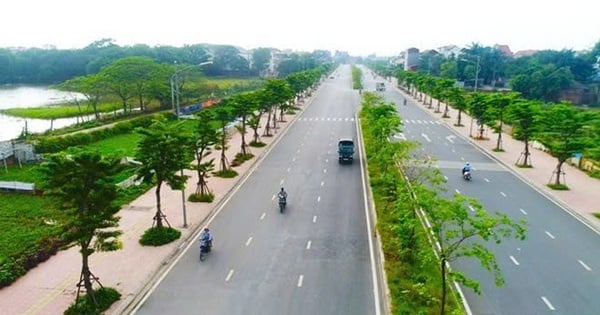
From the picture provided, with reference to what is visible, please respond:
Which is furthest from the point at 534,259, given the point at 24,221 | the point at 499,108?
the point at 499,108

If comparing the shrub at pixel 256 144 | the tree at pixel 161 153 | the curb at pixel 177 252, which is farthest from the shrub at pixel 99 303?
the shrub at pixel 256 144

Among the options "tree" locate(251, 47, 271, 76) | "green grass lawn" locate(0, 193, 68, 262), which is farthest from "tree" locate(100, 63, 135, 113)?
"tree" locate(251, 47, 271, 76)

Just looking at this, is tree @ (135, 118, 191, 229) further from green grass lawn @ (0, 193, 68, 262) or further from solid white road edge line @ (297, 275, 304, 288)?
solid white road edge line @ (297, 275, 304, 288)

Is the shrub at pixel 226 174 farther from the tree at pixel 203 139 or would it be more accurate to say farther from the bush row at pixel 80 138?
the bush row at pixel 80 138

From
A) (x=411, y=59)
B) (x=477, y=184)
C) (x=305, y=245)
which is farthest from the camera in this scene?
(x=411, y=59)

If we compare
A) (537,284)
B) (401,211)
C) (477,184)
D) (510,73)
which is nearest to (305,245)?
(401,211)

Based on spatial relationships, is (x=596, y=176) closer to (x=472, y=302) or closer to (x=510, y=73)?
(x=472, y=302)
